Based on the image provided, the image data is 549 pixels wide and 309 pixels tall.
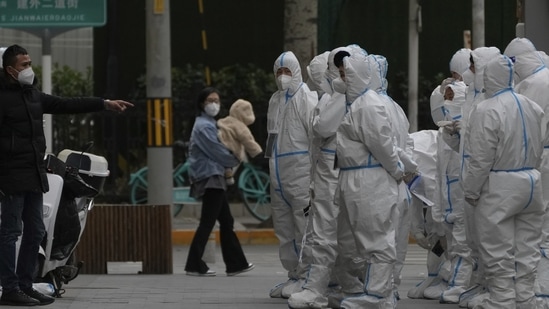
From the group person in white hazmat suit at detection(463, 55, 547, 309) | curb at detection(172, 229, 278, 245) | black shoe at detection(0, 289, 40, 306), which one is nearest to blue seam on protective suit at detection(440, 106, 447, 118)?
person in white hazmat suit at detection(463, 55, 547, 309)

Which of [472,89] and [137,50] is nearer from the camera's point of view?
[472,89]

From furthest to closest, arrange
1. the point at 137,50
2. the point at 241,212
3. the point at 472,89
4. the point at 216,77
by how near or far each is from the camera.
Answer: the point at 137,50 < the point at 216,77 < the point at 241,212 < the point at 472,89

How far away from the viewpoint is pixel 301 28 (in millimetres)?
20734

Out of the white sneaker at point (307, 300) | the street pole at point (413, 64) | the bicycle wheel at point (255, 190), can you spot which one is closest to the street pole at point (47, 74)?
the bicycle wheel at point (255, 190)

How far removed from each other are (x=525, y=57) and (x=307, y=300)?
2.49 metres

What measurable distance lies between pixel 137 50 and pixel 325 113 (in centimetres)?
1427

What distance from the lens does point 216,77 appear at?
24.0 metres

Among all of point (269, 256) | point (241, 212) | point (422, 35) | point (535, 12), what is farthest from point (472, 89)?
point (422, 35)

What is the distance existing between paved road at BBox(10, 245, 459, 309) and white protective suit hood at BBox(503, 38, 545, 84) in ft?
6.36

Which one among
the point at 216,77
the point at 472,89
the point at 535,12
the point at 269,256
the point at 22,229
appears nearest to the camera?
the point at 22,229

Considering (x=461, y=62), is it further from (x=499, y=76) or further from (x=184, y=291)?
(x=184, y=291)

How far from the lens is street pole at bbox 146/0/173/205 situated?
713 inches

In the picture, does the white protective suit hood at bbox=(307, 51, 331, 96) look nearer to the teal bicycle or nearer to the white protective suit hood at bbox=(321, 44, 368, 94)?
the white protective suit hood at bbox=(321, 44, 368, 94)

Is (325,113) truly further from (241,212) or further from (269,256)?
(241,212)
